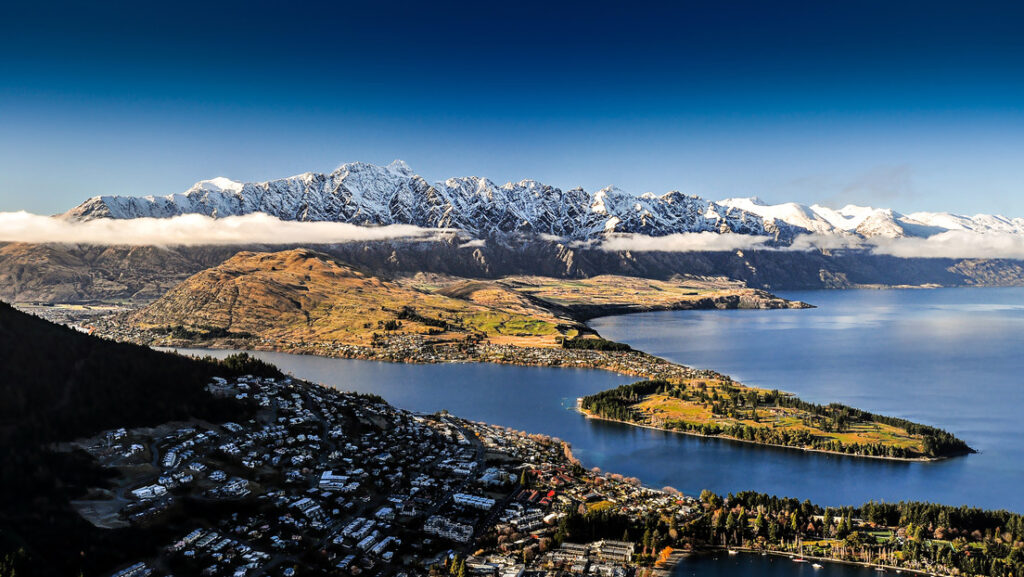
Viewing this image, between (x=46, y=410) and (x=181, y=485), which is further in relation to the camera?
(x=46, y=410)

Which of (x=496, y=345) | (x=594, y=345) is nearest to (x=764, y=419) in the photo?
(x=594, y=345)

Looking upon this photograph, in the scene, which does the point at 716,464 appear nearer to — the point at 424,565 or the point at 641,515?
the point at 641,515

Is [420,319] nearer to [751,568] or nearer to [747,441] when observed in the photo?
[747,441]

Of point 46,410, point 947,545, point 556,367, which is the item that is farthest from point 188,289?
point 947,545

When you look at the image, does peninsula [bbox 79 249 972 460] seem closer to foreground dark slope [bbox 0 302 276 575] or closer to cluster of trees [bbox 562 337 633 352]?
cluster of trees [bbox 562 337 633 352]

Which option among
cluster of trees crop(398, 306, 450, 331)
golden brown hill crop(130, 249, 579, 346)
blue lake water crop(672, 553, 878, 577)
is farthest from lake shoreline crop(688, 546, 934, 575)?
cluster of trees crop(398, 306, 450, 331)

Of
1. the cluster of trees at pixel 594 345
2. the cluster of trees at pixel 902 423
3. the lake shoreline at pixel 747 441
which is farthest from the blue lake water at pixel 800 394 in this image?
the cluster of trees at pixel 594 345
